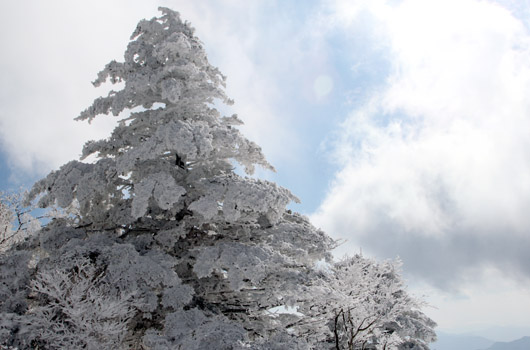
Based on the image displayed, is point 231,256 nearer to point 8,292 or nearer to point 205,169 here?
point 205,169

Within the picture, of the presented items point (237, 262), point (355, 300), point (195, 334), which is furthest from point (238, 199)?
point (355, 300)

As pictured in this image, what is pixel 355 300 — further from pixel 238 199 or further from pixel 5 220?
pixel 5 220

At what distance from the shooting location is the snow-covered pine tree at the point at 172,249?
7312mm

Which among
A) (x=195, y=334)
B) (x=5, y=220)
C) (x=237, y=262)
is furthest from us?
(x=5, y=220)

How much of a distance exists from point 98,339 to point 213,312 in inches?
114

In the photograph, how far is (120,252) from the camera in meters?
8.20

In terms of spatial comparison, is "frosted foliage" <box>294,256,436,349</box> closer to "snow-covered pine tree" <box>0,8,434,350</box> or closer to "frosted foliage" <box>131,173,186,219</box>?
"snow-covered pine tree" <box>0,8,434,350</box>

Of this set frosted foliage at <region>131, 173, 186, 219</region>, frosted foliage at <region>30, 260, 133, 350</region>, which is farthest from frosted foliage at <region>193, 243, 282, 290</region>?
frosted foliage at <region>30, 260, 133, 350</region>

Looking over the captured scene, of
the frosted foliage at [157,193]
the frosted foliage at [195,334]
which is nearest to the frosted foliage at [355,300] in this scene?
the frosted foliage at [195,334]

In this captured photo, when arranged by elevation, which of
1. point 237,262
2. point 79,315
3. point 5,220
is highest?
point 5,220

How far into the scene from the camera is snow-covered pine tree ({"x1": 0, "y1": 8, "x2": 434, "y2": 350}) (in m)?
7.31

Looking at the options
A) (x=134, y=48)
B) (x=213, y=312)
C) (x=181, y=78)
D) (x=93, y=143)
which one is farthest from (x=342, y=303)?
(x=134, y=48)

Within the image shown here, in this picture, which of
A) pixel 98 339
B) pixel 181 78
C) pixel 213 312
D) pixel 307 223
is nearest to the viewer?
pixel 98 339

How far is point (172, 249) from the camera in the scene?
33.5 ft
